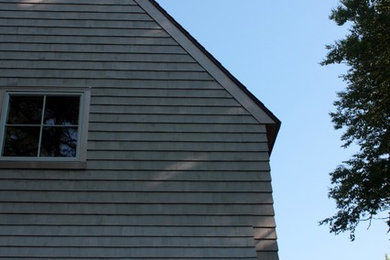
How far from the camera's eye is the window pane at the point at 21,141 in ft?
20.3

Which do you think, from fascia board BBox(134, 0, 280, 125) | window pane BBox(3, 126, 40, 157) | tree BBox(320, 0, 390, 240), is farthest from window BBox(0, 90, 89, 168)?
tree BBox(320, 0, 390, 240)

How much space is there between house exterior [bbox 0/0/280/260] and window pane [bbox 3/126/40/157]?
0.6 inches

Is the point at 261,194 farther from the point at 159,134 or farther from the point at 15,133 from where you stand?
the point at 15,133

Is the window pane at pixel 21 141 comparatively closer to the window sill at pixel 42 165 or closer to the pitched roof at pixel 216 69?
the window sill at pixel 42 165

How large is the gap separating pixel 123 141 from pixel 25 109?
5.13 ft

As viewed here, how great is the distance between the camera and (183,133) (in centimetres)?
642

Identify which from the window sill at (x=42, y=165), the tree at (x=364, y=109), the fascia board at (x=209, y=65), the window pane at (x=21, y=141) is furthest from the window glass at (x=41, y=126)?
the tree at (x=364, y=109)

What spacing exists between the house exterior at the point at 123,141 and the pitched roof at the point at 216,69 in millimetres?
18

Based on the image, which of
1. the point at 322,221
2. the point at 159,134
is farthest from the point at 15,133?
the point at 322,221

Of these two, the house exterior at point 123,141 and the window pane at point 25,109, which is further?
the window pane at point 25,109

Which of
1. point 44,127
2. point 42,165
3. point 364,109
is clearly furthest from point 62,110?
point 364,109

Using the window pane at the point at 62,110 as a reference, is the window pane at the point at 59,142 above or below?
below

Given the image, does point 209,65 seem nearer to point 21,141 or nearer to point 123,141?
point 123,141

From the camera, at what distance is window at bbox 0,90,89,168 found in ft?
20.2
